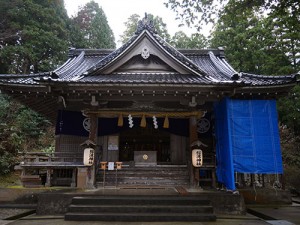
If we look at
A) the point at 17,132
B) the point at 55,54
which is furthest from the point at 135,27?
the point at 17,132

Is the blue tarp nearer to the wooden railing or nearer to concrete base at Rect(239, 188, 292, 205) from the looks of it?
concrete base at Rect(239, 188, 292, 205)

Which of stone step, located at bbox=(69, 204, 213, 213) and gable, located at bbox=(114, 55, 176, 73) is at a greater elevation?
gable, located at bbox=(114, 55, 176, 73)

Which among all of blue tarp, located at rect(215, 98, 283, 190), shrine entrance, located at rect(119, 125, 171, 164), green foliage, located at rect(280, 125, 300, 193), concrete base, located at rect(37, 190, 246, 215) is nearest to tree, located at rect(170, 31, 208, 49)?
green foliage, located at rect(280, 125, 300, 193)

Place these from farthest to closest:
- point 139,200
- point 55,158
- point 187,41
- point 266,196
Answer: point 187,41 → point 55,158 → point 266,196 → point 139,200

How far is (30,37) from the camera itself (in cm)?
2519

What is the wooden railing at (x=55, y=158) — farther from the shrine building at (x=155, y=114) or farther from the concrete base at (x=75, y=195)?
the concrete base at (x=75, y=195)

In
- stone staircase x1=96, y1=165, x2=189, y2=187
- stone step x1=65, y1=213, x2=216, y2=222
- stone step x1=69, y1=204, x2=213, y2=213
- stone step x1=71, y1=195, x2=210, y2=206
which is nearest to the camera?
stone step x1=65, y1=213, x2=216, y2=222

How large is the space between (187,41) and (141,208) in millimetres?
32602

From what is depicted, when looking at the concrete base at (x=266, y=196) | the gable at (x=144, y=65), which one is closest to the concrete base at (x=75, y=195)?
the concrete base at (x=266, y=196)

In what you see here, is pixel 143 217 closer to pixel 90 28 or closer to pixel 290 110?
pixel 290 110

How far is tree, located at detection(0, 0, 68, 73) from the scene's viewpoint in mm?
24406

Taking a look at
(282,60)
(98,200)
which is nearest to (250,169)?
(98,200)

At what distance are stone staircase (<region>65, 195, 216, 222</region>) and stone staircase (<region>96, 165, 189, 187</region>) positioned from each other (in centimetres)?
277

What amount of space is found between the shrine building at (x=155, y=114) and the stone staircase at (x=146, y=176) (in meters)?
0.05
